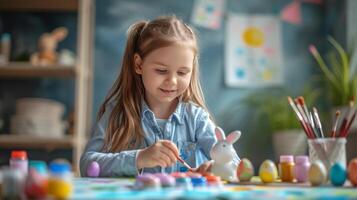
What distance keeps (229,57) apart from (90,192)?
2.03m

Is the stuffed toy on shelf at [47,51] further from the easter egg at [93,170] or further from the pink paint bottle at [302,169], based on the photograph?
the pink paint bottle at [302,169]

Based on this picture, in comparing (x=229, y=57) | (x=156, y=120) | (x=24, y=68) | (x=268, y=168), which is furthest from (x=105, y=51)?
(x=268, y=168)

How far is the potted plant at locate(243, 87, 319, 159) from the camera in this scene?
2332 mm

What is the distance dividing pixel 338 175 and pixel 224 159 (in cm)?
21

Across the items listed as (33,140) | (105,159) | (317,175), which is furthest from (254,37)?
(317,175)

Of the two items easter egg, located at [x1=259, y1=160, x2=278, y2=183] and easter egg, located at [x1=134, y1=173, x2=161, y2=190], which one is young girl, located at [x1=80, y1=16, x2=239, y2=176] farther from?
easter egg, located at [x1=134, y1=173, x2=161, y2=190]

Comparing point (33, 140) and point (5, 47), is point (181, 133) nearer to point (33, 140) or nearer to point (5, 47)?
point (33, 140)

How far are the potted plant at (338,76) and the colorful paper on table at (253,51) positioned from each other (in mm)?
205

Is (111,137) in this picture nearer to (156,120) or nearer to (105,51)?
(156,120)

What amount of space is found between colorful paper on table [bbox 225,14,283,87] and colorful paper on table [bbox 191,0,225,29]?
6 centimetres

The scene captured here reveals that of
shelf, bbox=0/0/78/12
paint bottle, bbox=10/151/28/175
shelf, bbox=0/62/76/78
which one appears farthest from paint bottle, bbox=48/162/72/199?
shelf, bbox=0/0/78/12

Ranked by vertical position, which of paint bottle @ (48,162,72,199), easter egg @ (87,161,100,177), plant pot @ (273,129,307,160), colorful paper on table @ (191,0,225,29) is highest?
colorful paper on table @ (191,0,225,29)

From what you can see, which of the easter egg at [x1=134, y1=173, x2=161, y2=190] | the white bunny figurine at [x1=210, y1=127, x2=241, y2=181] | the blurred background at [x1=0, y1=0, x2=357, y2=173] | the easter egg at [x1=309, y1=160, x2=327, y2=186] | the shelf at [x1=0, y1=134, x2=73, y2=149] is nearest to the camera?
the easter egg at [x1=134, y1=173, x2=161, y2=190]

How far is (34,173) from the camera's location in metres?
0.55
